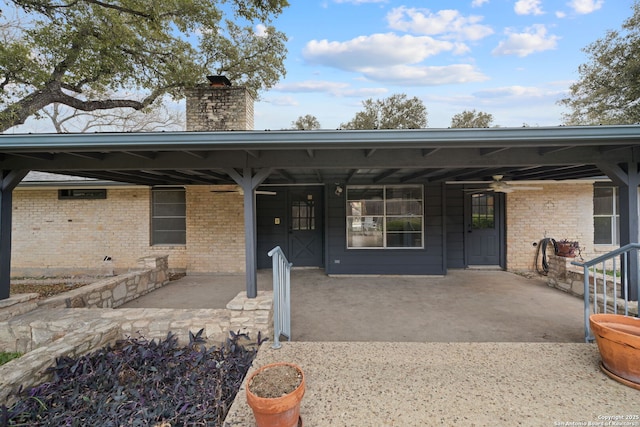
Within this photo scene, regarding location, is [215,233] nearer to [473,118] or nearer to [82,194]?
[82,194]

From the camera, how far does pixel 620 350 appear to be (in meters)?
2.11

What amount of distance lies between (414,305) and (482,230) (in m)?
3.67

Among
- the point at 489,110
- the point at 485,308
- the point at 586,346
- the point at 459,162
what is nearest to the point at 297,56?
the point at 459,162

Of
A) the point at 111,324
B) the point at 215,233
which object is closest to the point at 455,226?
the point at 215,233

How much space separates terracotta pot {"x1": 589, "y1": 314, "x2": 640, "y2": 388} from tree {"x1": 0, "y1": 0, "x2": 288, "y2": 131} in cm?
848

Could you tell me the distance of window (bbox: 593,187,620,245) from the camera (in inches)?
273

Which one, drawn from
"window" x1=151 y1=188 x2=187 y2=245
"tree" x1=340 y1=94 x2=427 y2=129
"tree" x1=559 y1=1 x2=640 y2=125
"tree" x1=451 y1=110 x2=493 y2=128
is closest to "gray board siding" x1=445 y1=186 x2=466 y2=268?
"window" x1=151 y1=188 x2=187 y2=245

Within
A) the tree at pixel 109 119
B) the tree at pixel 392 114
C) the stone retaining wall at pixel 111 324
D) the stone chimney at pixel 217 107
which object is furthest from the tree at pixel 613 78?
the tree at pixel 109 119

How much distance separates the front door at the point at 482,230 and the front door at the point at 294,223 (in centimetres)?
366

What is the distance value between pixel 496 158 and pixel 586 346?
211 centimetres

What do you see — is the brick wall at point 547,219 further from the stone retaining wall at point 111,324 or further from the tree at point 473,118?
the tree at point 473,118

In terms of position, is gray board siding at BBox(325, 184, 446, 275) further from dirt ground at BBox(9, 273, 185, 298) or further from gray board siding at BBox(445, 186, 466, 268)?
dirt ground at BBox(9, 273, 185, 298)

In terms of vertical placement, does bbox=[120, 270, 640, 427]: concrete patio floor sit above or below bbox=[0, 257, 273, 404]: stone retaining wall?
below

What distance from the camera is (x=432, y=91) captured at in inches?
648
